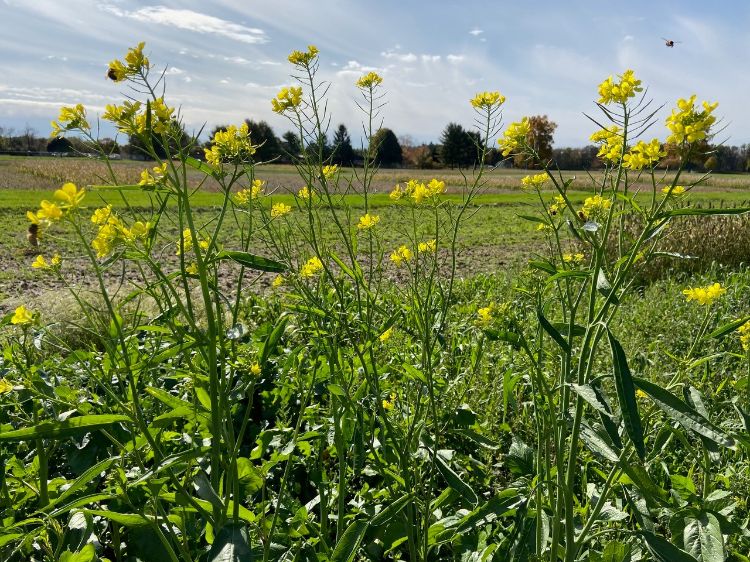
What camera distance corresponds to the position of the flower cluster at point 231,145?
47.5 inches

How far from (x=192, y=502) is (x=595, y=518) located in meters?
0.84

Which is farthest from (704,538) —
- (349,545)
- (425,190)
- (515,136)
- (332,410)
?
(425,190)

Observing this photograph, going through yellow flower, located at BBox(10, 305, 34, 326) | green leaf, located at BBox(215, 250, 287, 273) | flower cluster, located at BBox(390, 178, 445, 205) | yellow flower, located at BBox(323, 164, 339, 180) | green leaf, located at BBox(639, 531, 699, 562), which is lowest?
green leaf, located at BBox(639, 531, 699, 562)

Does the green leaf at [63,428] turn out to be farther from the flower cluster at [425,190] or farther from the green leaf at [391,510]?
the flower cluster at [425,190]

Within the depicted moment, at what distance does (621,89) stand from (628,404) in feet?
2.14

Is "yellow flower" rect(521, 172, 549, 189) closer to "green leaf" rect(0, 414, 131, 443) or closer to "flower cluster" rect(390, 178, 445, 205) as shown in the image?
"flower cluster" rect(390, 178, 445, 205)

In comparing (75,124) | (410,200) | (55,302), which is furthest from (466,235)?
(75,124)

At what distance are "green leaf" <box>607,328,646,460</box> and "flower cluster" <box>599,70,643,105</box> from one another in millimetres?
570

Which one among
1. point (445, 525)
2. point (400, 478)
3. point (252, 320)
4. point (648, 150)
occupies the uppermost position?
point (648, 150)

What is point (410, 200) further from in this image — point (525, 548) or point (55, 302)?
point (55, 302)

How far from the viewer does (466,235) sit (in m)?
11.4

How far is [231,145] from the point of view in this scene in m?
1.23

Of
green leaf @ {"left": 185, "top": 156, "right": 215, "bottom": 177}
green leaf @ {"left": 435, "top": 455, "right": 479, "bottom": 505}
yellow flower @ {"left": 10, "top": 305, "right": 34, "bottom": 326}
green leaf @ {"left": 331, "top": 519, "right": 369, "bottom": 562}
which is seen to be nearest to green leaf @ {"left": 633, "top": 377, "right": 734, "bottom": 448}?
green leaf @ {"left": 435, "top": 455, "right": 479, "bottom": 505}

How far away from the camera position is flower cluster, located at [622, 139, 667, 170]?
1187 millimetres
